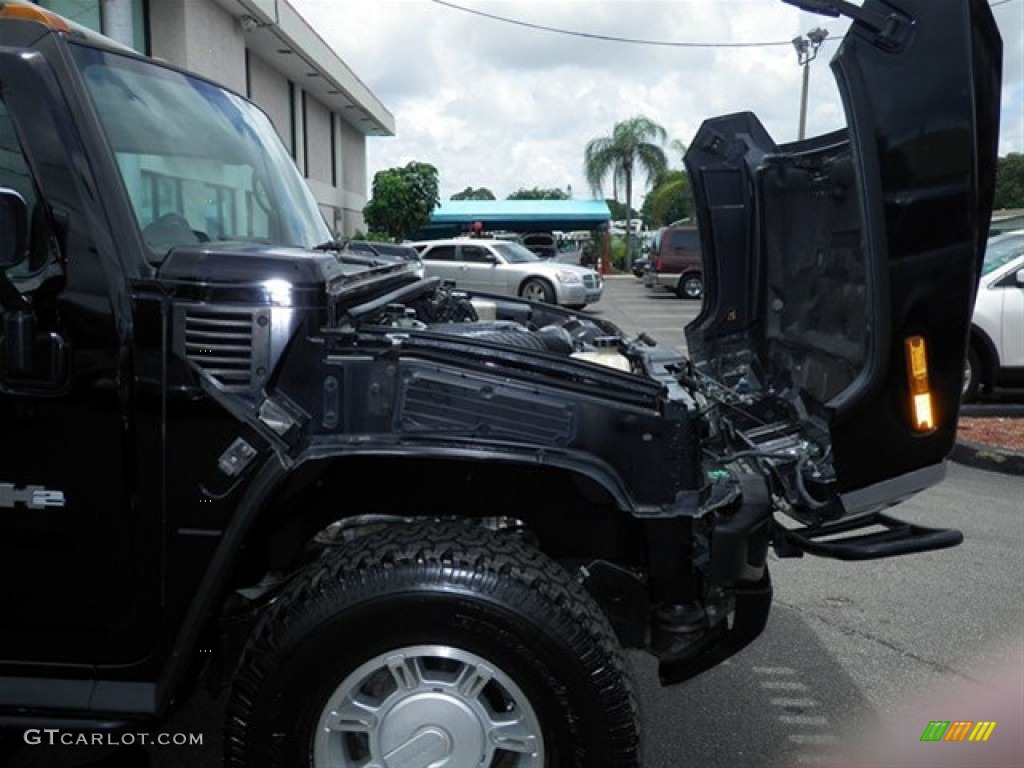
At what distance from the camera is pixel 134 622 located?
7.68 ft

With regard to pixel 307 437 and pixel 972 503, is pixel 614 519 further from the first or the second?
pixel 972 503

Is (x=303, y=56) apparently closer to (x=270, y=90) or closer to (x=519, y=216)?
(x=270, y=90)

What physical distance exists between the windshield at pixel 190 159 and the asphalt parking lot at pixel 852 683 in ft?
5.54

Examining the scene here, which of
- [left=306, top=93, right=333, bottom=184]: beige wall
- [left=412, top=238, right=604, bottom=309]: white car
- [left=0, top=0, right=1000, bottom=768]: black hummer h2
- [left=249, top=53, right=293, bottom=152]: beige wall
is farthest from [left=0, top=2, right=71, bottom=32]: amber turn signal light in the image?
[left=306, top=93, right=333, bottom=184]: beige wall

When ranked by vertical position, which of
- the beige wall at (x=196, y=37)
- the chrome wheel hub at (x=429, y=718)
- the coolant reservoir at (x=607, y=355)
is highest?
the beige wall at (x=196, y=37)

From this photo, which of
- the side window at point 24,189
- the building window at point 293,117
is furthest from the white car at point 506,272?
the side window at point 24,189

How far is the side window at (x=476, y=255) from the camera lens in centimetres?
2188

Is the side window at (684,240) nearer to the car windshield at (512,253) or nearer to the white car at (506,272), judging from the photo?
the white car at (506,272)

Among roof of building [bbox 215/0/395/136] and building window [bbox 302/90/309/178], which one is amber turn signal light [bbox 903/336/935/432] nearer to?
roof of building [bbox 215/0/395/136]

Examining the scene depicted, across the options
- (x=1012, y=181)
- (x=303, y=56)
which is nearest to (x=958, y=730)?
(x=303, y=56)

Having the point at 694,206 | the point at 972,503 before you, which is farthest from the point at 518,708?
the point at 972,503

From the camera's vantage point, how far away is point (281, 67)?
24.4m

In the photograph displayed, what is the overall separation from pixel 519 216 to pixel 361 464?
4144cm

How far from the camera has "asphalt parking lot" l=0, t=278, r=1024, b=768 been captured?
315 cm
